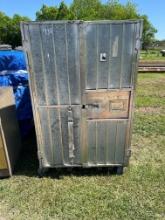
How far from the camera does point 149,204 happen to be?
2936 mm

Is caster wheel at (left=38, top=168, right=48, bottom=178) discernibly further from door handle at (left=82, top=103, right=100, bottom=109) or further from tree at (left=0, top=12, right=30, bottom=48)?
tree at (left=0, top=12, right=30, bottom=48)

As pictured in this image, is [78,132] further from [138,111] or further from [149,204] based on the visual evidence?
[138,111]

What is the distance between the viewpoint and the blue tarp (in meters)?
4.23

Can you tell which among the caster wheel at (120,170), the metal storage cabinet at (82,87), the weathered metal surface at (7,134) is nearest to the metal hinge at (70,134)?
the metal storage cabinet at (82,87)

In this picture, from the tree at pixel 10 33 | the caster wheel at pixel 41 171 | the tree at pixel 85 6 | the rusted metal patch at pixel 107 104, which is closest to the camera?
the rusted metal patch at pixel 107 104

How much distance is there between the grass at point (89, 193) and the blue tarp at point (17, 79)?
82 centimetres

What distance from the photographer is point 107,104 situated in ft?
9.91

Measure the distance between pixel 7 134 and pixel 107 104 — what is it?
4.88 feet

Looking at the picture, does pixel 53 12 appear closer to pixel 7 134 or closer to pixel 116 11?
pixel 116 11

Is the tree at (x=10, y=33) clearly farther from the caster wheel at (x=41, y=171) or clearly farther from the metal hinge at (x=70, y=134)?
the metal hinge at (x=70, y=134)

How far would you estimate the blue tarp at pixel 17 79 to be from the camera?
423 cm

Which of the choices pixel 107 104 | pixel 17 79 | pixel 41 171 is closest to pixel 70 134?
pixel 107 104

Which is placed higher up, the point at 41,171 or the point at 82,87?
the point at 82,87

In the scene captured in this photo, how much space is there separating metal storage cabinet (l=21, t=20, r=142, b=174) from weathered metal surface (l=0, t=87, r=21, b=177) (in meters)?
0.49
